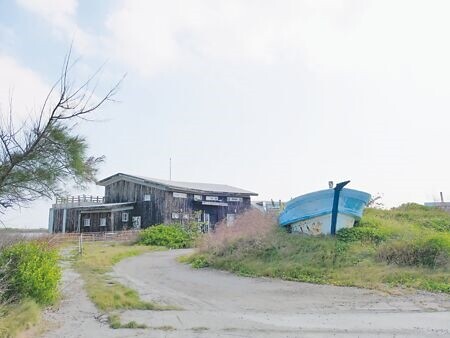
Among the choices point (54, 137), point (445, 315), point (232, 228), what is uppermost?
point (54, 137)

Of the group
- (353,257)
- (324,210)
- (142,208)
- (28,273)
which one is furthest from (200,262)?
(142,208)

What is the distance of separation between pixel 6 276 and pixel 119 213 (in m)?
27.7

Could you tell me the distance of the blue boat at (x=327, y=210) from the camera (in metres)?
16.5

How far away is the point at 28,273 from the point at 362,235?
39.0ft

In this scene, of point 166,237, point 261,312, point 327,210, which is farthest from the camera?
point 166,237

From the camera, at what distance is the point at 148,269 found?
16141 mm

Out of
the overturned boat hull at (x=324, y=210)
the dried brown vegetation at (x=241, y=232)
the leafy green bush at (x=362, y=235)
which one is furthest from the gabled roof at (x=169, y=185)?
the leafy green bush at (x=362, y=235)

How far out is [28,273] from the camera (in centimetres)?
795

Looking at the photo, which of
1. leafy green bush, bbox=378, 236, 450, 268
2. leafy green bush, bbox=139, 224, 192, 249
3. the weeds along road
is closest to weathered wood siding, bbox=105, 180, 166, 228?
leafy green bush, bbox=139, 224, 192, 249

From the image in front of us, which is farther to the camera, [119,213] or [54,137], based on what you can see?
[119,213]

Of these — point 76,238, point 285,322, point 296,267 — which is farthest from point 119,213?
point 285,322

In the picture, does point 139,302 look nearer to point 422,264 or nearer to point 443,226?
point 422,264

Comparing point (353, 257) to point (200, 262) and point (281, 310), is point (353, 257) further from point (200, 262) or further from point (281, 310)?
point (200, 262)

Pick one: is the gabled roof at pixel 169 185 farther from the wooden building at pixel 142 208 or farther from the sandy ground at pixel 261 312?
the sandy ground at pixel 261 312
